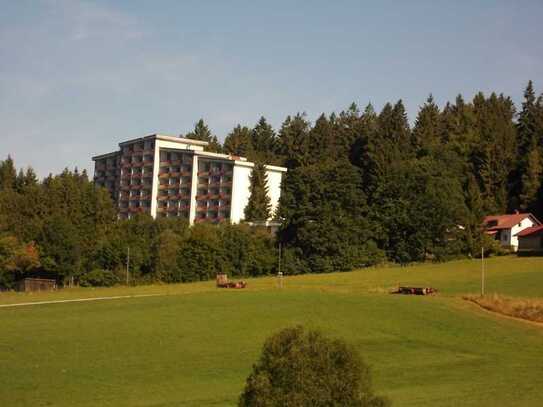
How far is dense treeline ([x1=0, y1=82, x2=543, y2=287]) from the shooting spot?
96.6 metres

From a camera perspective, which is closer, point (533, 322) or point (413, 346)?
point (413, 346)

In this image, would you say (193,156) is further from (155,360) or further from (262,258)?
(155,360)

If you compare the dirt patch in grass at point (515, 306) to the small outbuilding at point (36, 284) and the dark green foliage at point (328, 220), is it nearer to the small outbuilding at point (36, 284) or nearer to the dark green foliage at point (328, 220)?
the dark green foliage at point (328, 220)

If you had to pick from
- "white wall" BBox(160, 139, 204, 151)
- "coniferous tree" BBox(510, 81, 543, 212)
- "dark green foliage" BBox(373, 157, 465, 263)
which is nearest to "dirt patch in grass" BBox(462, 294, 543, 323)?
"dark green foliage" BBox(373, 157, 465, 263)

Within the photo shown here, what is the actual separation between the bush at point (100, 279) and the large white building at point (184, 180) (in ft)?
97.8

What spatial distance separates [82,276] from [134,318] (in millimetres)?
55148

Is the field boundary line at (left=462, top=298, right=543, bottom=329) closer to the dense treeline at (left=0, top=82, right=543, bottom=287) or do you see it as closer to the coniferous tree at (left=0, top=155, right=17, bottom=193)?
the dense treeline at (left=0, top=82, right=543, bottom=287)

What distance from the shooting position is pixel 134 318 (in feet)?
149

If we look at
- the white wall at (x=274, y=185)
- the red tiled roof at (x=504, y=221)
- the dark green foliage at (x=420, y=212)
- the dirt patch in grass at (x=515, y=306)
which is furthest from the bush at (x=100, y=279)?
the dirt patch in grass at (x=515, y=306)

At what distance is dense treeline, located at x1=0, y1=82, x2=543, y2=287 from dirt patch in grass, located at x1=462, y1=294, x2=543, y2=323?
4552 centimetres

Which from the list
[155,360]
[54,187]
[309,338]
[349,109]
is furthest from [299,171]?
[309,338]

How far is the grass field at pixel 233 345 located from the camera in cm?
2564

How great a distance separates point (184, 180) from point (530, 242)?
60931 mm

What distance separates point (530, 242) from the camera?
94562mm
